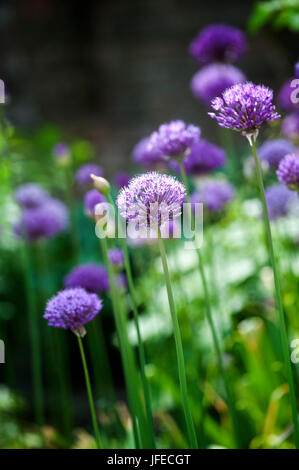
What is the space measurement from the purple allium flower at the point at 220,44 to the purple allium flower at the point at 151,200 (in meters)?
0.66

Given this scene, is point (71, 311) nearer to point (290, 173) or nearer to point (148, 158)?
point (290, 173)

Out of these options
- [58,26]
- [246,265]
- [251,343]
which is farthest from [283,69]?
[58,26]

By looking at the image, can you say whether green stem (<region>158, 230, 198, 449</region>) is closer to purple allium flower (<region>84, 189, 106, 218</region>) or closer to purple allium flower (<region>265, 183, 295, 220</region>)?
purple allium flower (<region>84, 189, 106, 218</region>)

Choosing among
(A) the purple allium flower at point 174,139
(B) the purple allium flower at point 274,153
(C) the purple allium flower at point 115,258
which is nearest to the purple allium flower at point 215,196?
(B) the purple allium flower at point 274,153

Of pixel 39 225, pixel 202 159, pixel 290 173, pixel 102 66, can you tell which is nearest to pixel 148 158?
pixel 202 159

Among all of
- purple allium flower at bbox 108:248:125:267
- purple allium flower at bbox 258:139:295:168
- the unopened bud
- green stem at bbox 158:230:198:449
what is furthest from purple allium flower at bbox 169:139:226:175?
green stem at bbox 158:230:198:449

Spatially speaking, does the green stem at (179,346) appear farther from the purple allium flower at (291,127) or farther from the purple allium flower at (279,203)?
the purple allium flower at (291,127)

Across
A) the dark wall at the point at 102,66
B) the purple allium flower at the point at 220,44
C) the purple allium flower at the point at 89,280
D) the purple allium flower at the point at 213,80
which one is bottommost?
the purple allium flower at the point at 89,280

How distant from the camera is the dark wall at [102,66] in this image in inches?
164

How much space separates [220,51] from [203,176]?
30cm

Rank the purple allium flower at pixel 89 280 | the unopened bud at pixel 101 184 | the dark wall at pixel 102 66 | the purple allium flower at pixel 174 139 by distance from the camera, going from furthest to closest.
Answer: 1. the dark wall at pixel 102 66
2. the purple allium flower at pixel 89 280
3. the purple allium flower at pixel 174 139
4. the unopened bud at pixel 101 184

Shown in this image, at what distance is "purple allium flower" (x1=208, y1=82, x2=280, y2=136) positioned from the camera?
60 centimetres

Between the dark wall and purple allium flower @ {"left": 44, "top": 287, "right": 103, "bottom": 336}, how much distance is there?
358 centimetres

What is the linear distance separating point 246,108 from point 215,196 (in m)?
0.78
